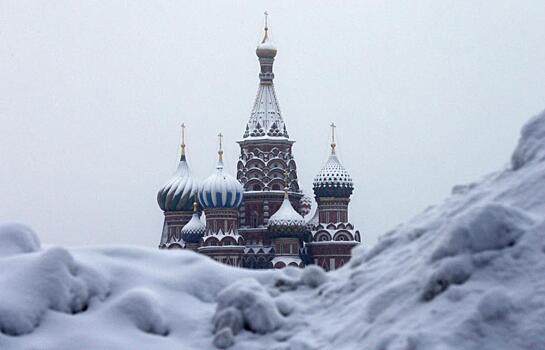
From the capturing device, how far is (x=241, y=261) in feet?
139

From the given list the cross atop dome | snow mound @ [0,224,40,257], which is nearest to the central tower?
the cross atop dome

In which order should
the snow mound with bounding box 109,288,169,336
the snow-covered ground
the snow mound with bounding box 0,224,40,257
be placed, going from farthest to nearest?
the snow mound with bounding box 0,224,40,257, the snow mound with bounding box 109,288,169,336, the snow-covered ground

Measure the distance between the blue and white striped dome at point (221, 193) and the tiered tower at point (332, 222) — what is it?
2.61m

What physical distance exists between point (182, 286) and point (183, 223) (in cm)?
4038

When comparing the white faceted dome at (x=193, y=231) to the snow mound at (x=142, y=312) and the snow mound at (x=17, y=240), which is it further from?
the snow mound at (x=142, y=312)

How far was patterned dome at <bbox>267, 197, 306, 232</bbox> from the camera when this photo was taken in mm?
41750

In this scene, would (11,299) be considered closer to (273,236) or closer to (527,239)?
(527,239)

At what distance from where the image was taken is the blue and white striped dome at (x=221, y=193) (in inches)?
1652

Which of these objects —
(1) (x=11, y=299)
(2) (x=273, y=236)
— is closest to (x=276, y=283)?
(1) (x=11, y=299)

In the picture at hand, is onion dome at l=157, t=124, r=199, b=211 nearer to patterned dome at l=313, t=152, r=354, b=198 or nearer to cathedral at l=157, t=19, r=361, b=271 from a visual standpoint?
cathedral at l=157, t=19, r=361, b=271

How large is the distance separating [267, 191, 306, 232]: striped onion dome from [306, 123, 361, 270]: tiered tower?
75cm

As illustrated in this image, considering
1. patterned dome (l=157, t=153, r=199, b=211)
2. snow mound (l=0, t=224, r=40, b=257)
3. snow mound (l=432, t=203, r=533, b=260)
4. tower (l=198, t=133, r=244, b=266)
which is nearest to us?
snow mound (l=432, t=203, r=533, b=260)

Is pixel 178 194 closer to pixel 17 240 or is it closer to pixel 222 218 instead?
pixel 222 218

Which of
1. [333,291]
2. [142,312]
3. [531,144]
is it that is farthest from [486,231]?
[142,312]
